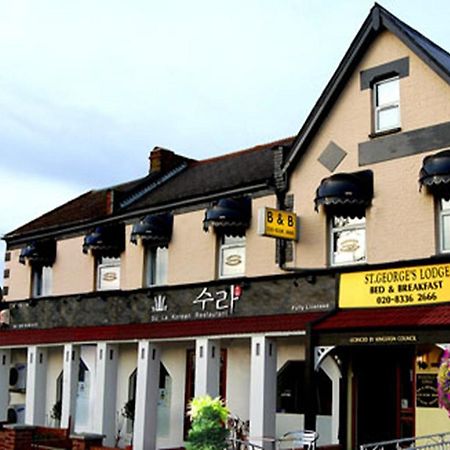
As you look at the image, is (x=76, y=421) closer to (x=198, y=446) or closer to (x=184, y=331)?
(x=184, y=331)

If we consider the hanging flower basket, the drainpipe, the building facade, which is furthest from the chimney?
the hanging flower basket

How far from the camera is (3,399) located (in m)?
27.9

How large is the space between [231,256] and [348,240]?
3842mm

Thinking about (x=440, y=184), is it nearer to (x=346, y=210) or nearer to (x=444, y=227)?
(x=444, y=227)

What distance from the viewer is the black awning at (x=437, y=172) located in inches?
646

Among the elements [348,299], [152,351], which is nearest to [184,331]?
[152,351]

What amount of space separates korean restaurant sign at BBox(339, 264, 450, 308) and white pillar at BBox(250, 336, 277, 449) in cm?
232

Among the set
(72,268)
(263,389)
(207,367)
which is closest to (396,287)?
(263,389)

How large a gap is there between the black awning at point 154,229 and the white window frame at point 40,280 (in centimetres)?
560

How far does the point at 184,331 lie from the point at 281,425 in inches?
138

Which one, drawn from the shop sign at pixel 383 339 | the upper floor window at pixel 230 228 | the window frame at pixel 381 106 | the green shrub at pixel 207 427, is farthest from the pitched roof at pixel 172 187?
the green shrub at pixel 207 427

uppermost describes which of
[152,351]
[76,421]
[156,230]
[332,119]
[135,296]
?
[332,119]

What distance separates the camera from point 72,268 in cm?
2667

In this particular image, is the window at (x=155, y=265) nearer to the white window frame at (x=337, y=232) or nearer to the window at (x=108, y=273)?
the window at (x=108, y=273)
